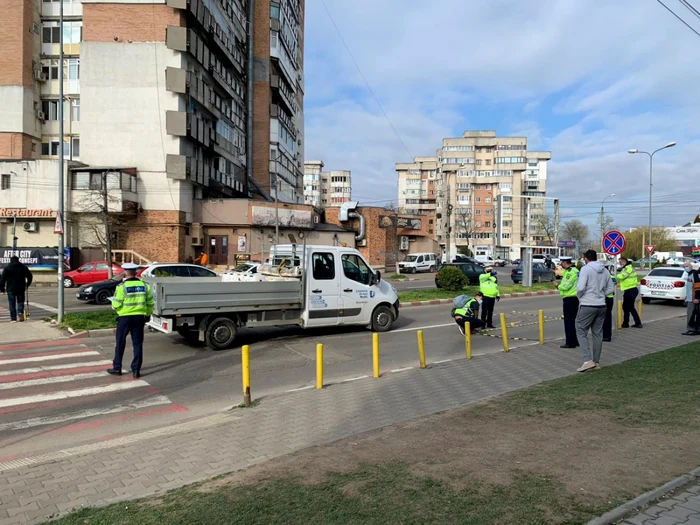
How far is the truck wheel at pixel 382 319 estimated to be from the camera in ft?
45.3

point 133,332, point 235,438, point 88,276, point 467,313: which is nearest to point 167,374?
point 133,332

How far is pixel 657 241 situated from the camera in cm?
8250

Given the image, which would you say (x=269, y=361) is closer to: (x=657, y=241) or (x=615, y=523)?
(x=615, y=523)

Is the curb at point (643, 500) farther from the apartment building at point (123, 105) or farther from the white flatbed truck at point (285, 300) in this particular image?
the apartment building at point (123, 105)

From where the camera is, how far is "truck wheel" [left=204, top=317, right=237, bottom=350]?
11.2 m

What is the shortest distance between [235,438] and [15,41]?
41.8m

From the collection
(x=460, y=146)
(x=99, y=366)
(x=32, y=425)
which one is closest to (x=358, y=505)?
(x=32, y=425)

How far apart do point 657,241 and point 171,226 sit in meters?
74.2

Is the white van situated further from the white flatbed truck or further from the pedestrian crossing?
the pedestrian crossing

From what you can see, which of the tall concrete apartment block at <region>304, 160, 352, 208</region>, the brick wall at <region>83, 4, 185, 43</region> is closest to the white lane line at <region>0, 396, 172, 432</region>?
the brick wall at <region>83, 4, 185, 43</region>

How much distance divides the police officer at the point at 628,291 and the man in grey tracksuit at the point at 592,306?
6.21m

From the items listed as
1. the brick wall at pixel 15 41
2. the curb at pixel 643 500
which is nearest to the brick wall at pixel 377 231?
the brick wall at pixel 15 41

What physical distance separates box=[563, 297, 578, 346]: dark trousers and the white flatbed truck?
14.3ft

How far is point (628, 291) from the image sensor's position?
1468 cm
